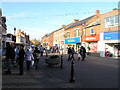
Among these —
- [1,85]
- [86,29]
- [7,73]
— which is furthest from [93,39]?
[1,85]

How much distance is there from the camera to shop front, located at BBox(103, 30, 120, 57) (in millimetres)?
20547

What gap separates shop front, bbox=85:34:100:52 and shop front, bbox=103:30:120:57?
2545mm

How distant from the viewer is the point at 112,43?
2219cm

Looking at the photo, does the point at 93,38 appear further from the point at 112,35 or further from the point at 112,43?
the point at 112,35

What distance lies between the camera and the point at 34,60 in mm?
10086

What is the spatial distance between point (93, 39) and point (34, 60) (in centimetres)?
1859

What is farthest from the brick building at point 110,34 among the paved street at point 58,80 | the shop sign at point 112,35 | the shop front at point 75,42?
the paved street at point 58,80

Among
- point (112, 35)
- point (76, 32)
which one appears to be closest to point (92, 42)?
point (112, 35)

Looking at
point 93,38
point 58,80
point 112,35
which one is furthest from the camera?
point 93,38

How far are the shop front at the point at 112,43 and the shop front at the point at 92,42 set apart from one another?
254 cm

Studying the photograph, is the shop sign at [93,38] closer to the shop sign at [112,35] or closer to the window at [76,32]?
the shop sign at [112,35]

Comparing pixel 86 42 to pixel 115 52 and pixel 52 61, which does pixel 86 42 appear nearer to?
pixel 115 52

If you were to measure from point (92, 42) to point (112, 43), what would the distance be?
5.73 m

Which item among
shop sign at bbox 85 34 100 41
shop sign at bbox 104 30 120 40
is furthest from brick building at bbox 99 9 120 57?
shop sign at bbox 85 34 100 41
